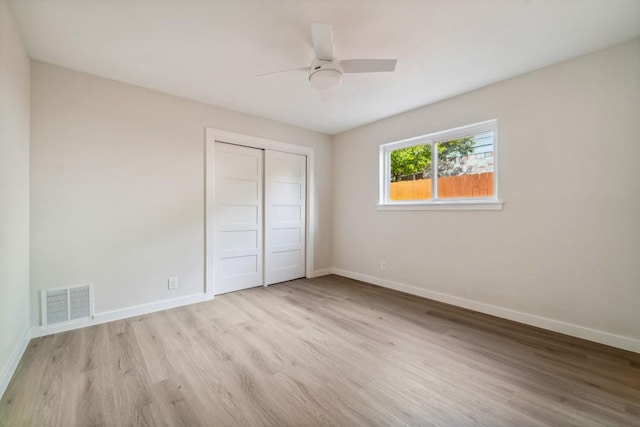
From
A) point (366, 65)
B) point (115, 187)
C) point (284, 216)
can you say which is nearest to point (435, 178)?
point (366, 65)

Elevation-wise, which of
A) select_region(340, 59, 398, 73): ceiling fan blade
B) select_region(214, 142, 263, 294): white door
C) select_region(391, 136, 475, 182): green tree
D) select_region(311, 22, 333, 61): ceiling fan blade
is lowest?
select_region(214, 142, 263, 294): white door

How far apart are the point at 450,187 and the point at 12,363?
4.23 metres

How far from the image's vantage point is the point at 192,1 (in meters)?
1.70

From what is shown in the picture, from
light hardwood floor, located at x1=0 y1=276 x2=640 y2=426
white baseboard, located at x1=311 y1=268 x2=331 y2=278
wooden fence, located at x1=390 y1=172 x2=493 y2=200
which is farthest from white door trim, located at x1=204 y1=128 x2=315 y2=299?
wooden fence, located at x1=390 y1=172 x2=493 y2=200

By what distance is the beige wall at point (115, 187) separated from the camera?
2396mm

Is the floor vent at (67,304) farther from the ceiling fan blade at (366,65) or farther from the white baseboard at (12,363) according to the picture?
the ceiling fan blade at (366,65)

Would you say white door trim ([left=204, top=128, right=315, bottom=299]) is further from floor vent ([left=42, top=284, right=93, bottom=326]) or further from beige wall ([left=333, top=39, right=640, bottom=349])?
beige wall ([left=333, top=39, right=640, bottom=349])

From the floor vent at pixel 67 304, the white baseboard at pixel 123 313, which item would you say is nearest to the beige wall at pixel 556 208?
the white baseboard at pixel 123 313

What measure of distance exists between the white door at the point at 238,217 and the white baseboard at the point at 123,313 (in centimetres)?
37

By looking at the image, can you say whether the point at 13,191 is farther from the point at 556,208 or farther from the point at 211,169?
the point at 556,208

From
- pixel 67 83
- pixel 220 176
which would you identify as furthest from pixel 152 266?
pixel 67 83

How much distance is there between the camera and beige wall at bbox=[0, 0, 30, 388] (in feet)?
5.45

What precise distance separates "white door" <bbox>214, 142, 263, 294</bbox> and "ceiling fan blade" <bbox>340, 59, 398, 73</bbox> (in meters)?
2.11

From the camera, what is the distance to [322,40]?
179 centimetres
